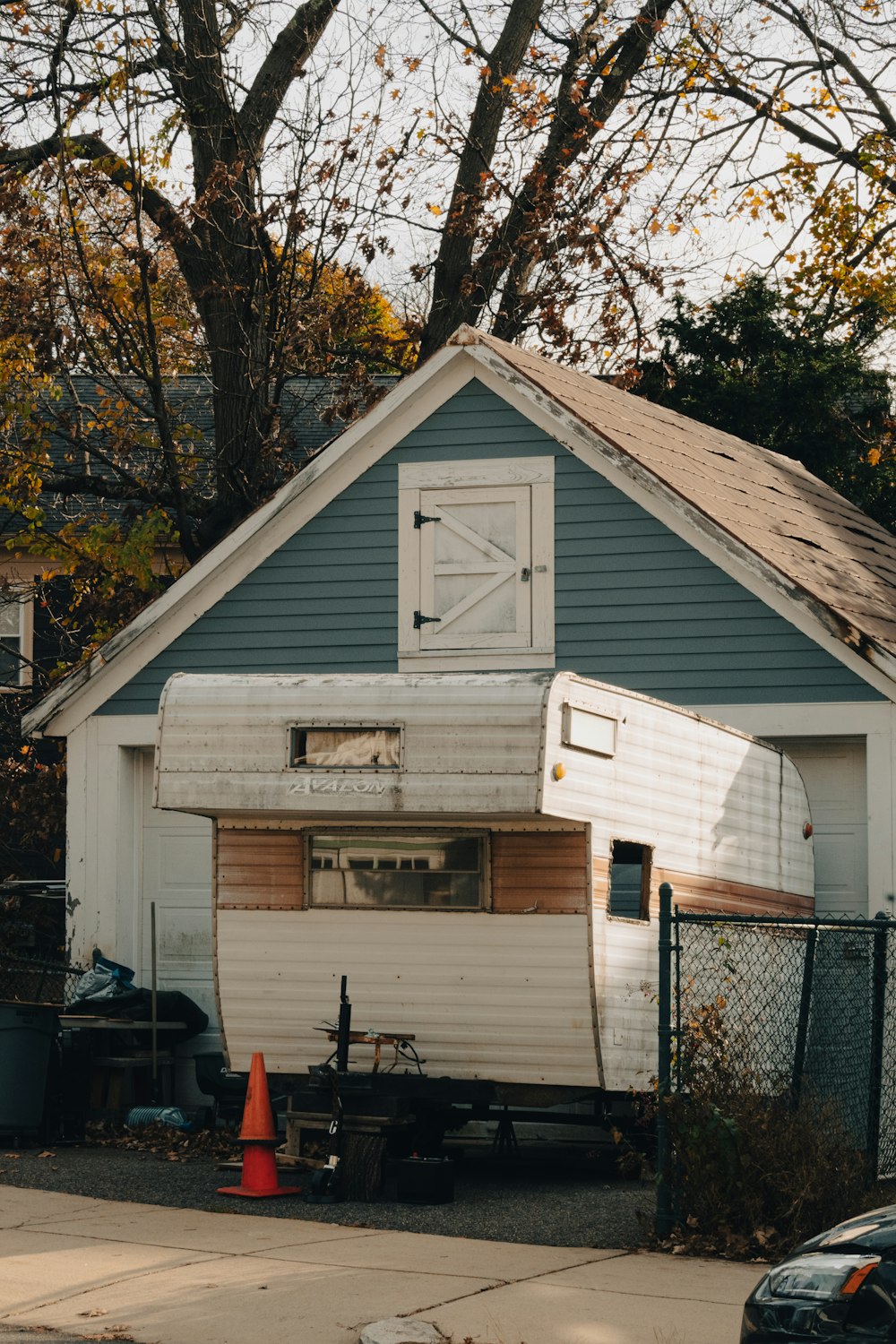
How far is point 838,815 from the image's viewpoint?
Answer: 1348cm

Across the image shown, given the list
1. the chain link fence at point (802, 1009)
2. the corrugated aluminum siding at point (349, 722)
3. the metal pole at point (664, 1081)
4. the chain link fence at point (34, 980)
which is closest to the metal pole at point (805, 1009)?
the chain link fence at point (802, 1009)

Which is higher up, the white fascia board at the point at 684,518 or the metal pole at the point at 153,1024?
the white fascia board at the point at 684,518

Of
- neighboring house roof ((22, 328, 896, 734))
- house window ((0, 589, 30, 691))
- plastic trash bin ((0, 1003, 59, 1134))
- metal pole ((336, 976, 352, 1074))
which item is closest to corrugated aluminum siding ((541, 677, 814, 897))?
neighboring house roof ((22, 328, 896, 734))

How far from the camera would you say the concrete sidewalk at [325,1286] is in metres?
7.35

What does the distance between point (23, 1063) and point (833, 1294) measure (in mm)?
8153

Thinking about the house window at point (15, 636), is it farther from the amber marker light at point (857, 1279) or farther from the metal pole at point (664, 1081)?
the amber marker light at point (857, 1279)

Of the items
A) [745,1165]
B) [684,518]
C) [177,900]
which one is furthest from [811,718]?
→ [177,900]

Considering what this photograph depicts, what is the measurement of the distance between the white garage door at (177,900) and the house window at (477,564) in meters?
2.43

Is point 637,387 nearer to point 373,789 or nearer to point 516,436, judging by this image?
point 516,436

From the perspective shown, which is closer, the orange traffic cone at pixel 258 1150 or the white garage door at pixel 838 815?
the orange traffic cone at pixel 258 1150

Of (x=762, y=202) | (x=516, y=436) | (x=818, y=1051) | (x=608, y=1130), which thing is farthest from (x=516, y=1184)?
(x=762, y=202)

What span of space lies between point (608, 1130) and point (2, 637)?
636 inches

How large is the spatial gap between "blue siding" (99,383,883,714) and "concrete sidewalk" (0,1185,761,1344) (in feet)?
18.1

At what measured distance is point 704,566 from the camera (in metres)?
13.6
